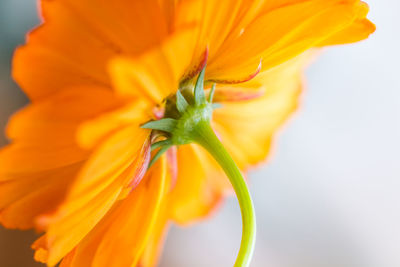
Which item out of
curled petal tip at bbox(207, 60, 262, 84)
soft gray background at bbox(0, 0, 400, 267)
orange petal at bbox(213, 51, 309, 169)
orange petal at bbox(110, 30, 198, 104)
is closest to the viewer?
orange petal at bbox(110, 30, 198, 104)

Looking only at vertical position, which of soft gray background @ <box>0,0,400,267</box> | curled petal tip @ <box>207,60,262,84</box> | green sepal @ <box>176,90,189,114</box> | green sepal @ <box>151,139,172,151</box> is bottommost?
soft gray background @ <box>0,0,400,267</box>

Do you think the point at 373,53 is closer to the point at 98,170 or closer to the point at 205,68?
the point at 205,68

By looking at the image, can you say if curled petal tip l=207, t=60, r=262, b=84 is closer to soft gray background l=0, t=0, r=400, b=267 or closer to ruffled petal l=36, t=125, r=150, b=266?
ruffled petal l=36, t=125, r=150, b=266

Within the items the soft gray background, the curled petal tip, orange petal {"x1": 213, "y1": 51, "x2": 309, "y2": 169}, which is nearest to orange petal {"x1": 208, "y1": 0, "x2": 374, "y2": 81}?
the curled petal tip

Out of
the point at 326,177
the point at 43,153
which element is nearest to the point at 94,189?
the point at 43,153

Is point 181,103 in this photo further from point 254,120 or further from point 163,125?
point 254,120

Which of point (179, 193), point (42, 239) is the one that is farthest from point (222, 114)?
point (42, 239)
